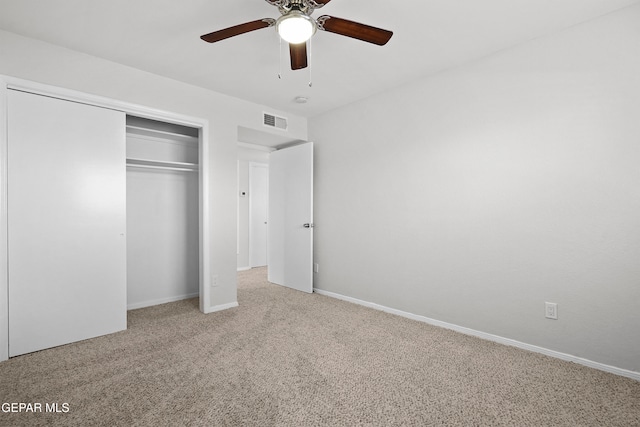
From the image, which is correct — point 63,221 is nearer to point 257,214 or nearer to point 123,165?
point 123,165

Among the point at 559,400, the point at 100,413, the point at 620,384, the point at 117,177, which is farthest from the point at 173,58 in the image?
the point at 620,384

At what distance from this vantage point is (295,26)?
1.74 meters

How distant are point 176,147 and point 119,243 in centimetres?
159

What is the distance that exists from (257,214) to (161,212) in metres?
2.59

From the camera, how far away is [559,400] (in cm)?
182

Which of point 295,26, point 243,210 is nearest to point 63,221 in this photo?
point 295,26

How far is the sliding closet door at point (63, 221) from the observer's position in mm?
2395

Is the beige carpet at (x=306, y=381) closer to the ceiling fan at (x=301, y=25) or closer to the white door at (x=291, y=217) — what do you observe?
the white door at (x=291, y=217)

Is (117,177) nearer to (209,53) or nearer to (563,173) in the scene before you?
(209,53)

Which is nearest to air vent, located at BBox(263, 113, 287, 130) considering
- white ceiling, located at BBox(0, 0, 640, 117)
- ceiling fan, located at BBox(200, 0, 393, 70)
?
white ceiling, located at BBox(0, 0, 640, 117)

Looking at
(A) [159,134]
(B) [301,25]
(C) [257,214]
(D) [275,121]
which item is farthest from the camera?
(C) [257,214]

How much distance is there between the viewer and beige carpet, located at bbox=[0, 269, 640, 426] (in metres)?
1.67

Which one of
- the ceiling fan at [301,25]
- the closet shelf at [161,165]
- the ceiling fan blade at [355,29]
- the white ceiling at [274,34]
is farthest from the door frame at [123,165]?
the ceiling fan blade at [355,29]

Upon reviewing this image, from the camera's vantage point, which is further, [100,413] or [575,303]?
[575,303]
